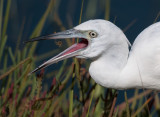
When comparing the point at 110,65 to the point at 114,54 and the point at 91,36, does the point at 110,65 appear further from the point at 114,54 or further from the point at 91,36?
the point at 91,36

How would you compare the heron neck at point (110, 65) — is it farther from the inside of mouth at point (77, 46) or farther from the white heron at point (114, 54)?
the inside of mouth at point (77, 46)

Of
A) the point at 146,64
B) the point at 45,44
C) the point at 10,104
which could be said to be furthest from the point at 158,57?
the point at 45,44

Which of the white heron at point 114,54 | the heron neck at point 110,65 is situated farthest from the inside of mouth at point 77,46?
the heron neck at point 110,65

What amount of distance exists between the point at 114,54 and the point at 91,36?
17 centimetres

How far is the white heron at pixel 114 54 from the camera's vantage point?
1.62 meters

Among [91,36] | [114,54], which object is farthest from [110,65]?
[91,36]

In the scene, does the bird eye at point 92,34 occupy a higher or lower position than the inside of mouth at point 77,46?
higher

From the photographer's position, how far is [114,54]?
170 centimetres

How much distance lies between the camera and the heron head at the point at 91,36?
1.61 metres

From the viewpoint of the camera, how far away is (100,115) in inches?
70.5

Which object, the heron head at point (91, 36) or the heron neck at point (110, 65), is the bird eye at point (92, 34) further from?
the heron neck at point (110, 65)

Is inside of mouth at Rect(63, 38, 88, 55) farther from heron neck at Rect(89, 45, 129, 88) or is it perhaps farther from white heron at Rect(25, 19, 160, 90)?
heron neck at Rect(89, 45, 129, 88)

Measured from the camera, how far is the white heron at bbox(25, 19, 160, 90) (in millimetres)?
1620

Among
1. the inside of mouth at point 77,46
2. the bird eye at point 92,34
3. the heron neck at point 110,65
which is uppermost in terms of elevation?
the bird eye at point 92,34
